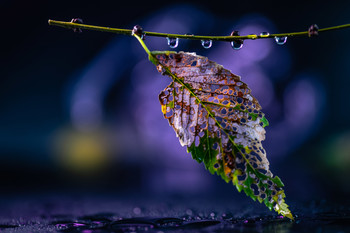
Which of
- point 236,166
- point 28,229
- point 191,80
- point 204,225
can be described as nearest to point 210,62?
point 191,80

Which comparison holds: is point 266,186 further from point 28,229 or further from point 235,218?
→ point 28,229

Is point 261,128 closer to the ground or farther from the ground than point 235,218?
farther from the ground

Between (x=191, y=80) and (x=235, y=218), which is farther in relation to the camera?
(x=235, y=218)

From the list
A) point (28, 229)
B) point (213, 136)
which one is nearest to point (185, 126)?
point (213, 136)

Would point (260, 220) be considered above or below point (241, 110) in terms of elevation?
below

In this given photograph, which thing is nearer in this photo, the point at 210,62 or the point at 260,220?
the point at 210,62

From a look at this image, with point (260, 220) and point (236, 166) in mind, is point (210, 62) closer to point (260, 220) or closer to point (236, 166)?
point (236, 166)
